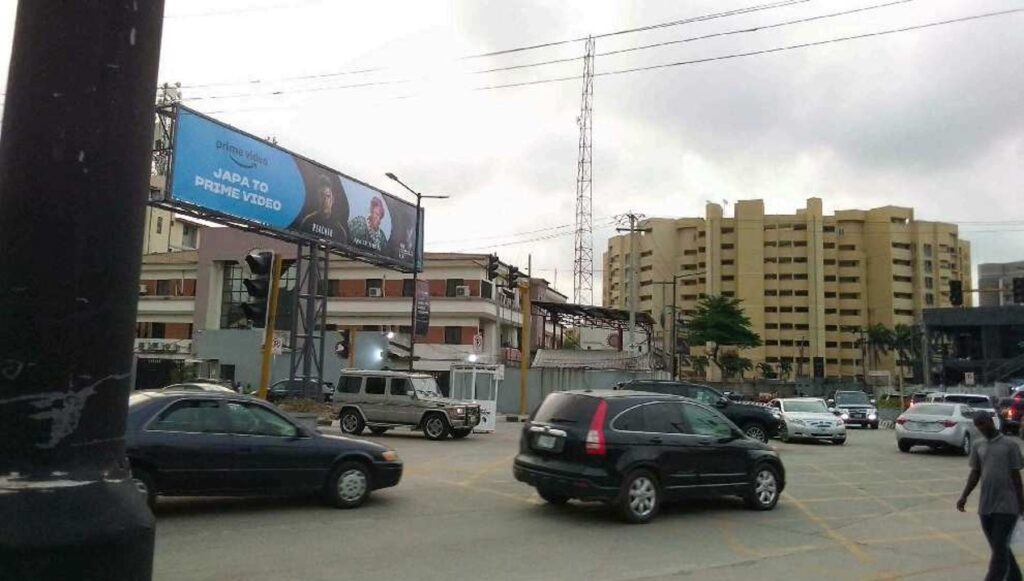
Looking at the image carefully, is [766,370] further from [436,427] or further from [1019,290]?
[436,427]

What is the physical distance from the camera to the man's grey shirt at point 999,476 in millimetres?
6516

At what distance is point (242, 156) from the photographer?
24938mm

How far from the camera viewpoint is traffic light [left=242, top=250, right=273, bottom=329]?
575 inches

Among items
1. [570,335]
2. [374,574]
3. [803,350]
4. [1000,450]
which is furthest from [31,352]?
[803,350]

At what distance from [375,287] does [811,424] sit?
135ft

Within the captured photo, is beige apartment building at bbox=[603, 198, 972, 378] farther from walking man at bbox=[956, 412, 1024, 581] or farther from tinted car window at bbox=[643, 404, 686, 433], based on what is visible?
walking man at bbox=[956, 412, 1024, 581]

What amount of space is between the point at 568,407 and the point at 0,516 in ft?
29.2

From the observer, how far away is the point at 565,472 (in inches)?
392

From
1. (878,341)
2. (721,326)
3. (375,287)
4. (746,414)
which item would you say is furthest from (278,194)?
(878,341)

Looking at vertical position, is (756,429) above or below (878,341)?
below

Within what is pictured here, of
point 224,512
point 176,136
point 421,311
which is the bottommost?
point 224,512

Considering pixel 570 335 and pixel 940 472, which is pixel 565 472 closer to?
pixel 940 472

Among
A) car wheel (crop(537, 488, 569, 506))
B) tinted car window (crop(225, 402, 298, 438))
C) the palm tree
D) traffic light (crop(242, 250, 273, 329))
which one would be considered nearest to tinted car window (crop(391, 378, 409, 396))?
traffic light (crop(242, 250, 273, 329))

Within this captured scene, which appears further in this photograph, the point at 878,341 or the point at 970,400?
the point at 878,341
